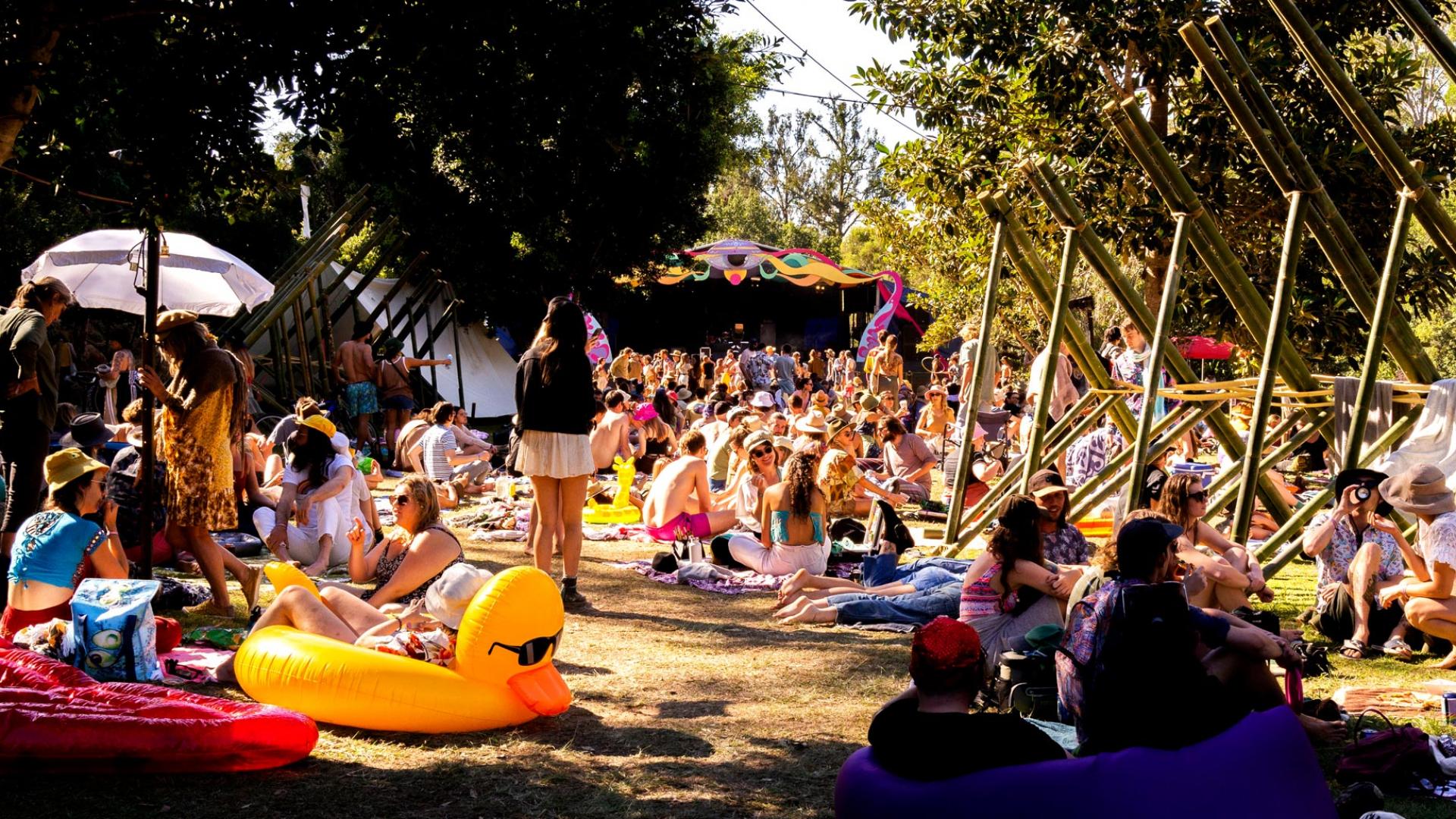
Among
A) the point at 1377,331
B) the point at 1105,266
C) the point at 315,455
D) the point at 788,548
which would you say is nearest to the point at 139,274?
the point at 315,455

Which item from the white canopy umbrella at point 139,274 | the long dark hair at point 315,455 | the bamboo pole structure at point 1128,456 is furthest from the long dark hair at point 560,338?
the white canopy umbrella at point 139,274

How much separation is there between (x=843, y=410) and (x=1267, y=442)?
7570mm

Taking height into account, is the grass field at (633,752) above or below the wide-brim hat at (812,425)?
below

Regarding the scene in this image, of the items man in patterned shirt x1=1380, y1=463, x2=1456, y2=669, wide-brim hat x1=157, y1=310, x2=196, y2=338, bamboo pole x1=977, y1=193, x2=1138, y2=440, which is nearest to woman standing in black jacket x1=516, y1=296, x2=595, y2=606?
wide-brim hat x1=157, y1=310, x2=196, y2=338

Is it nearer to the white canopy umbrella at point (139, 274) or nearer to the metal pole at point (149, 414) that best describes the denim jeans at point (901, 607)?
the metal pole at point (149, 414)

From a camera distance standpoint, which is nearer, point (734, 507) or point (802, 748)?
point (802, 748)

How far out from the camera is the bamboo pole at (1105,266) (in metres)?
9.51

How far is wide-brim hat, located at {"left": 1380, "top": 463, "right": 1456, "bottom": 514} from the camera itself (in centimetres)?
679

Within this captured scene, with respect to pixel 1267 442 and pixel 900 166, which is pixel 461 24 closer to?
pixel 1267 442

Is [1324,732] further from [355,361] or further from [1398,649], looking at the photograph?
[355,361]

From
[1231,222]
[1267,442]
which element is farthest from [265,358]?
[1267,442]

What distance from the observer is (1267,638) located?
4.94 meters

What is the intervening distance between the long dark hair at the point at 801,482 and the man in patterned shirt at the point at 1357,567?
122 inches

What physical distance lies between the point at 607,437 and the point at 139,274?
17.4ft
